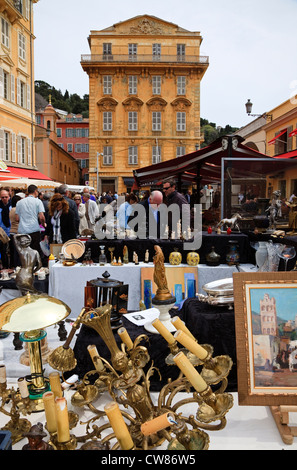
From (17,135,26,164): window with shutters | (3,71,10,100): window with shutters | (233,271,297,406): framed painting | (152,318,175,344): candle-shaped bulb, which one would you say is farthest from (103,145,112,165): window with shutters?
(152,318,175,344): candle-shaped bulb

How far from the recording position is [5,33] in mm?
17000

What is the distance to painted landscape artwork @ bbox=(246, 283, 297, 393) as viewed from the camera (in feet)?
5.01

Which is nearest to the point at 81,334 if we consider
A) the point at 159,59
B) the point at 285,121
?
the point at 285,121

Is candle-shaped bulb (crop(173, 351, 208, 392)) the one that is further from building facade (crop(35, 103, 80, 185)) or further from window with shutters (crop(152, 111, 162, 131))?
building facade (crop(35, 103, 80, 185))

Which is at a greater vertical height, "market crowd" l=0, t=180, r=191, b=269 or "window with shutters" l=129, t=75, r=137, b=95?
"window with shutters" l=129, t=75, r=137, b=95

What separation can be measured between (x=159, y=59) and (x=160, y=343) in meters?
30.1

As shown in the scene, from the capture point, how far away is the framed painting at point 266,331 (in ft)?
4.99

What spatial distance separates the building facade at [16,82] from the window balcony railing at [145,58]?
26.9 feet

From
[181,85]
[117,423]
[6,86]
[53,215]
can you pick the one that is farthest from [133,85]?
[117,423]

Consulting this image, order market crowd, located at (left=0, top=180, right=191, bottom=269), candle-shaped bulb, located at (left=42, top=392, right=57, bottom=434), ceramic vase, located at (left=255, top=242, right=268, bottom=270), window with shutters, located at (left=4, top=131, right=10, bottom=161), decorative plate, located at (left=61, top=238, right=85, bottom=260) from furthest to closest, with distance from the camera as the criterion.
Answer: window with shutters, located at (left=4, top=131, right=10, bottom=161) < market crowd, located at (left=0, top=180, right=191, bottom=269) < decorative plate, located at (left=61, top=238, right=85, bottom=260) < ceramic vase, located at (left=255, top=242, right=268, bottom=270) < candle-shaped bulb, located at (left=42, top=392, right=57, bottom=434)

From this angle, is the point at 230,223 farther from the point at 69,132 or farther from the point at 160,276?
the point at 69,132

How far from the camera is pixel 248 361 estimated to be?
1531mm
